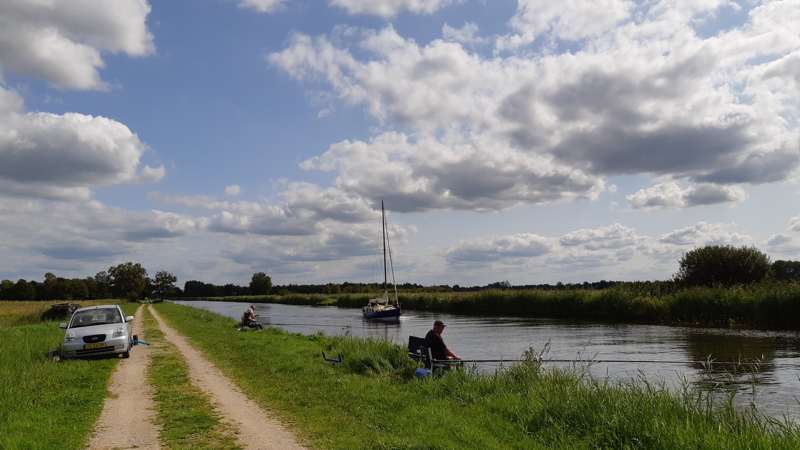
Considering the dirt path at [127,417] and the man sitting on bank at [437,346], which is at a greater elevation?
the man sitting on bank at [437,346]

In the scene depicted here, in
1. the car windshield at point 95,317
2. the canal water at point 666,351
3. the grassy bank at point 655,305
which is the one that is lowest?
the canal water at point 666,351

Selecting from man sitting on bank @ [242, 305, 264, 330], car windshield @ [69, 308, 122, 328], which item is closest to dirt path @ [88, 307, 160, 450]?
car windshield @ [69, 308, 122, 328]

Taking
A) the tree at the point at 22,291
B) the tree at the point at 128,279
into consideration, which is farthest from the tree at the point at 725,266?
the tree at the point at 22,291

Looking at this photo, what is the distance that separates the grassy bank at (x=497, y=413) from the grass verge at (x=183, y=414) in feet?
3.51

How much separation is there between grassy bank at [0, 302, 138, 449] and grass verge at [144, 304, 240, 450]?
1088 mm

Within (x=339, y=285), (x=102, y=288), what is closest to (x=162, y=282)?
(x=102, y=288)

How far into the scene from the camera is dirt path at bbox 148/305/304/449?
26.5 ft

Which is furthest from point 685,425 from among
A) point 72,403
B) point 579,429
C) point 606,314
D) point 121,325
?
point 606,314

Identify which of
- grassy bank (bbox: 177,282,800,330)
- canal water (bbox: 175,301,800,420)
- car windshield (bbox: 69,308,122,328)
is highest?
car windshield (bbox: 69,308,122,328)

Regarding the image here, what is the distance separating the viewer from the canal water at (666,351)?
15000mm

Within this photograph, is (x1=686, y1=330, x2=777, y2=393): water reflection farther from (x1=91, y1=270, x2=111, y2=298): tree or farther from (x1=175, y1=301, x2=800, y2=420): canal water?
(x1=91, y1=270, x2=111, y2=298): tree

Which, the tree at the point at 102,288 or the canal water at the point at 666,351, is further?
the tree at the point at 102,288

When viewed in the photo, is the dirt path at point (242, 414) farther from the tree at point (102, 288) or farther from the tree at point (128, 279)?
the tree at point (102, 288)

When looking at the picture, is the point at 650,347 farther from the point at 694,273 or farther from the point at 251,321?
the point at 694,273
